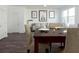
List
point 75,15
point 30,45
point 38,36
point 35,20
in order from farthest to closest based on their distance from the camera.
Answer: point 35,20
point 75,15
point 30,45
point 38,36

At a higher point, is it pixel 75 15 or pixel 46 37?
pixel 75 15

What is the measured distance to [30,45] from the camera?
4.25m

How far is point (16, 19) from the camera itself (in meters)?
12.1

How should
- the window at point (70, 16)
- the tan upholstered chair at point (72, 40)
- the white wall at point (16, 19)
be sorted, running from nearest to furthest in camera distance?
the tan upholstered chair at point (72, 40), the window at point (70, 16), the white wall at point (16, 19)

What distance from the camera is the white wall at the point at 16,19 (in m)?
12.1

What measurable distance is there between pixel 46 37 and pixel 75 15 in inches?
243

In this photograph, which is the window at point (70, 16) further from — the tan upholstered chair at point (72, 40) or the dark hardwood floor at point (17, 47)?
the tan upholstered chair at point (72, 40)

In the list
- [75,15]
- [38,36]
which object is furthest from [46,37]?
[75,15]

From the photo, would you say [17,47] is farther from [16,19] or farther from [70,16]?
[16,19]

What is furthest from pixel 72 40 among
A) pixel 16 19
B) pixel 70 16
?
pixel 16 19

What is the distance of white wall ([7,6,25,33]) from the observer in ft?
39.5

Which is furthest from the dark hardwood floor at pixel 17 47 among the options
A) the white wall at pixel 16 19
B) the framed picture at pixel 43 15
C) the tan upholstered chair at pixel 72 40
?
the framed picture at pixel 43 15
